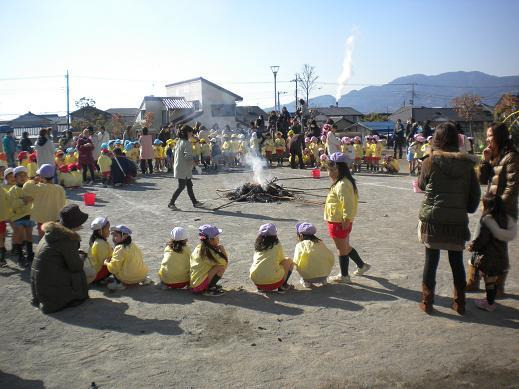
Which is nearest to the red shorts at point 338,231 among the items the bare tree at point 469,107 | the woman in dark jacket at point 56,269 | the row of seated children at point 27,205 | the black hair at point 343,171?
the black hair at point 343,171

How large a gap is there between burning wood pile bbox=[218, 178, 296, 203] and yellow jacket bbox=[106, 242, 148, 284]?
240 inches

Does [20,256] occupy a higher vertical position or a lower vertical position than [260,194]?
lower

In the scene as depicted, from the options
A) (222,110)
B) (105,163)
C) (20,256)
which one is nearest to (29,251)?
(20,256)

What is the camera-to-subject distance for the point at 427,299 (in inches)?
182

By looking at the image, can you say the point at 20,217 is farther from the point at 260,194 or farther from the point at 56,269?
the point at 260,194

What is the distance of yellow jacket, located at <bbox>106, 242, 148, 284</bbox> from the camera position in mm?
5570

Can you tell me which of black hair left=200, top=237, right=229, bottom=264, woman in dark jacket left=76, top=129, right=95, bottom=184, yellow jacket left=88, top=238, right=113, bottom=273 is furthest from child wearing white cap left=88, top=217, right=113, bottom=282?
woman in dark jacket left=76, top=129, right=95, bottom=184

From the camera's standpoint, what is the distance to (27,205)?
675 cm

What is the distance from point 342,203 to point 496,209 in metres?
1.59

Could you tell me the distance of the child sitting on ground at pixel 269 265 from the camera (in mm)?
5301

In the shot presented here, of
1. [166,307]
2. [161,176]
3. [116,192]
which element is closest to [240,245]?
[166,307]

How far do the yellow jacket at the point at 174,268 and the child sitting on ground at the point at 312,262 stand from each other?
134 centimetres

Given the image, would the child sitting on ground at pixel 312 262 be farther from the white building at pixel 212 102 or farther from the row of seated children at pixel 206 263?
the white building at pixel 212 102

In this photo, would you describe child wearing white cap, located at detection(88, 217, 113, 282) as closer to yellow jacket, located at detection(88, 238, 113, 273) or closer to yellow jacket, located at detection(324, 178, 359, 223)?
yellow jacket, located at detection(88, 238, 113, 273)
